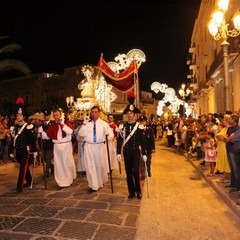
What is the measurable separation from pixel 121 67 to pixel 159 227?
14.0 m

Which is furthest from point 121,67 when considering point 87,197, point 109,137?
point 87,197

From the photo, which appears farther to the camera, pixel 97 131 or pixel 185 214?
pixel 97 131

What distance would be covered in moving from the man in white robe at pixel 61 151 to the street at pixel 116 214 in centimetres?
32

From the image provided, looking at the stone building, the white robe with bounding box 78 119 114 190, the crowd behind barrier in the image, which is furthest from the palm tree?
the stone building

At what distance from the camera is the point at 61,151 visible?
802 centimetres

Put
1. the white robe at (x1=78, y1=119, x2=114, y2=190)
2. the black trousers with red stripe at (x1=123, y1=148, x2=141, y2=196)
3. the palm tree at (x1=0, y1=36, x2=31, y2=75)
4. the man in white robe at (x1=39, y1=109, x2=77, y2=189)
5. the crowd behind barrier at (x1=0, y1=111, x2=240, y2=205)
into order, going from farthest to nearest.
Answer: the palm tree at (x1=0, y1=36, x2=31, y2=75) → the man in white robe at (x1=39, y1=109, x2=77, y2=189) → the white robe at (x1=78, y1=119, x2=114, y2=190) → the crowd behind barrier at (x1=0, y1=111, x2=240, y2=205) → the black trousers with red stripe at (x1=123, y1=148, x2=141, y2=196)

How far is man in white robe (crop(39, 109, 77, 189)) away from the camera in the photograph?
7965 mm

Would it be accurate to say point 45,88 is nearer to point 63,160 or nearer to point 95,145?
point 63,160

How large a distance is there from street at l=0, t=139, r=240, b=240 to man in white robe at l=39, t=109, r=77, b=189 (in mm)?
320

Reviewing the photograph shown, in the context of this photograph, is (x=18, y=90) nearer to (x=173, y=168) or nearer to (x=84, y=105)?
(x=84, y=105)

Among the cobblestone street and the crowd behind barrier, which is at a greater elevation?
the crowd behind barrier

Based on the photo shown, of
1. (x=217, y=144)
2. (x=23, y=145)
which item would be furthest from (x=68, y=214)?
(x=217, y=144)

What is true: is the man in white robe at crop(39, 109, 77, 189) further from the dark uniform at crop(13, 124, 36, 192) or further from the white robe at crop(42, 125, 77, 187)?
the dark uniform at crop(13, 124, 36, 192)

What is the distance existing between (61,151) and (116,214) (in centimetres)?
290
